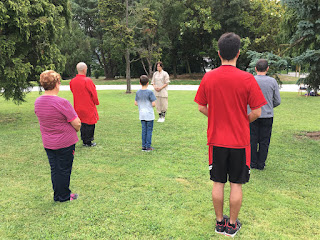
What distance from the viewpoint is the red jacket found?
6.04 metres

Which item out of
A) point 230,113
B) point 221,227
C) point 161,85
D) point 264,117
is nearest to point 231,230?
point 221,227

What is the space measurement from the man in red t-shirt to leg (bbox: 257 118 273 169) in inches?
86.9

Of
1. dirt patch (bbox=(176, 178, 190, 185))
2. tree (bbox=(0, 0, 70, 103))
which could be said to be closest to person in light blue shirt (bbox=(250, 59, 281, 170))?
dirt patch (bbox=(176, 178, 190, 185))

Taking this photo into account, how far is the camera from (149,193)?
4051 millimetres

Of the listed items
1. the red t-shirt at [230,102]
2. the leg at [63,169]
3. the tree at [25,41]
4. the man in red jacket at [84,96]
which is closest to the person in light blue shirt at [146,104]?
the man in red jacket at [84,96]

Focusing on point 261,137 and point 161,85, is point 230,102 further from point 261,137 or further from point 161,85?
point 161,85

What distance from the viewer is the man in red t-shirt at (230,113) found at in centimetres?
265

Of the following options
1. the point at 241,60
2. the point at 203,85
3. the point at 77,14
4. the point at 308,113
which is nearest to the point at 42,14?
the point at 203,85

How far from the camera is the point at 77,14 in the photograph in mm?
38188

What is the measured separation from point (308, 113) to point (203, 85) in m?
9.29

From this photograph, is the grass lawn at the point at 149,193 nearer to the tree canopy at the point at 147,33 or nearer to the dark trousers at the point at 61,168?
the dark trousers at the point at 61,168

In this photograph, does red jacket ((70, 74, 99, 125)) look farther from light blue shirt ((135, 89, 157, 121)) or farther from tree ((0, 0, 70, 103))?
tree ((0, 0, 70, 103))

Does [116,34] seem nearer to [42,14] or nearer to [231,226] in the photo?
[42,14]

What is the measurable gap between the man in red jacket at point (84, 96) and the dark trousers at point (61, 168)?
256 cm
